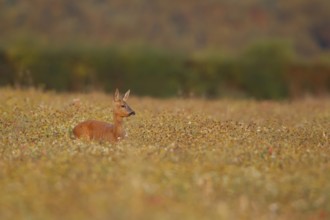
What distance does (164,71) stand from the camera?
36.3 m

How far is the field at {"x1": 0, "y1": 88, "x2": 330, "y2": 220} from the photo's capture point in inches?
385

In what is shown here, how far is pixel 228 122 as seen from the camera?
60.7 feet

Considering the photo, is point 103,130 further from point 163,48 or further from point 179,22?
point 179,22

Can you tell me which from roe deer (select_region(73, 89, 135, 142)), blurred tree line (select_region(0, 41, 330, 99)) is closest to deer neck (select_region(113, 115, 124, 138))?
roe deer (select_region(73, 89, 135, 142))

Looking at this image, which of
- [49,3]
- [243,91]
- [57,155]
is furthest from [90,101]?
[49,3]

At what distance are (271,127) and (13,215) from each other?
9.77 meters

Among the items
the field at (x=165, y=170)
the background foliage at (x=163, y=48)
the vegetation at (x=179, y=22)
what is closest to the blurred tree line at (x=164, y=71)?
the background foliage at (x=163, y=48)

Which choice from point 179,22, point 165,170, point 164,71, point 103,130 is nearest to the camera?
point 165,170

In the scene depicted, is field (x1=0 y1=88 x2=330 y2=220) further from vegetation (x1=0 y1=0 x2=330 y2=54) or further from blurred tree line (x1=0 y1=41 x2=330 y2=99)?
vegetation (x1=0 y1=0 x2=330 y2=54)

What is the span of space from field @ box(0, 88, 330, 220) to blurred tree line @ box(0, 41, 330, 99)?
49.8 ft

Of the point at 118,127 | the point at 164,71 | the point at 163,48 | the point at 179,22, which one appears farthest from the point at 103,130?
the point at 179,22

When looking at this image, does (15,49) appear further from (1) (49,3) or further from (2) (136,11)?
(2) (136,11)

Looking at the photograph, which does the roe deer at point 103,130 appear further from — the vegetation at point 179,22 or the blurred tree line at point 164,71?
the vegetation at point 179,22

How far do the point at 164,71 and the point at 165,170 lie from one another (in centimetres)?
2484
